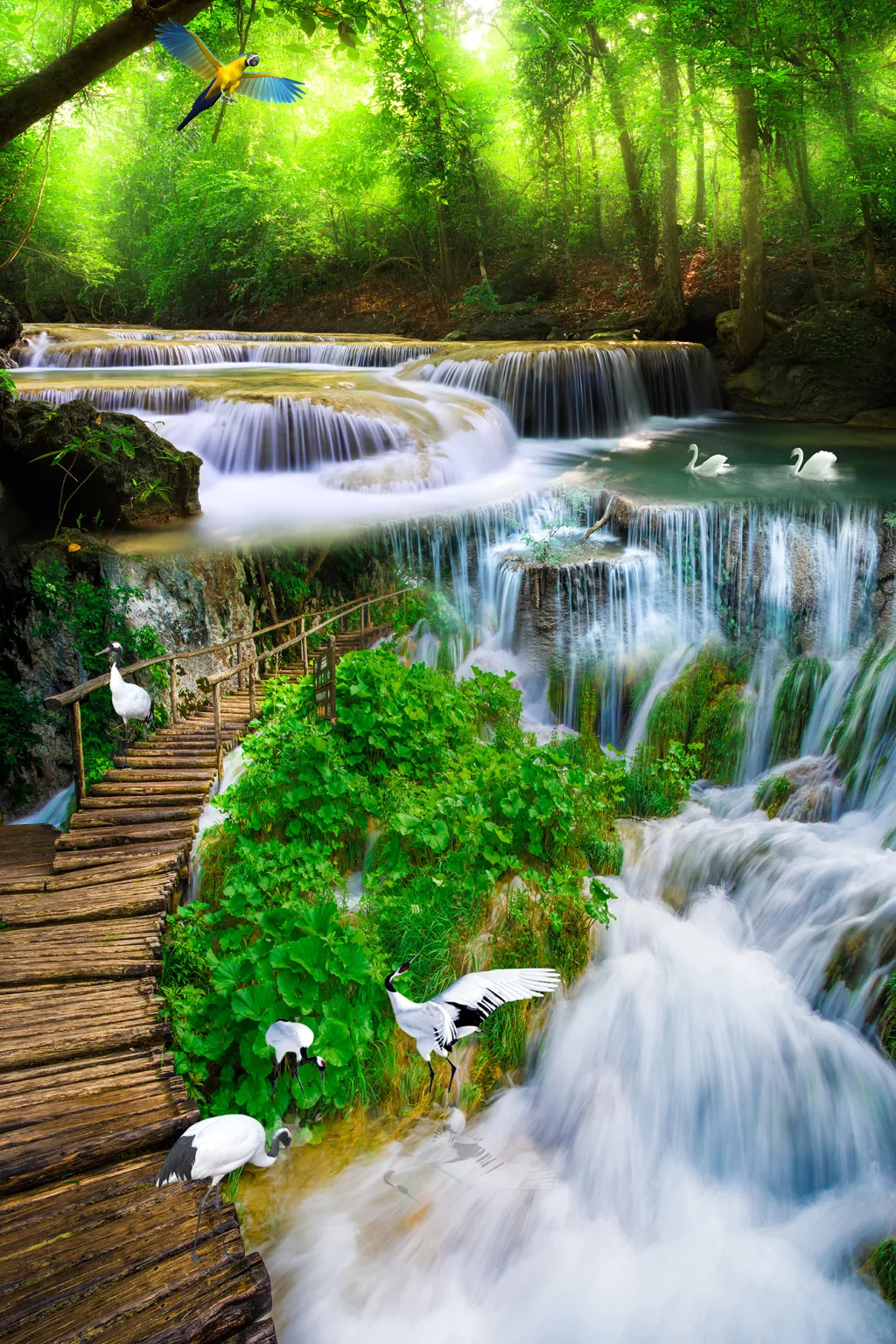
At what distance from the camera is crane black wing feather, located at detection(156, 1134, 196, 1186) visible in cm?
259

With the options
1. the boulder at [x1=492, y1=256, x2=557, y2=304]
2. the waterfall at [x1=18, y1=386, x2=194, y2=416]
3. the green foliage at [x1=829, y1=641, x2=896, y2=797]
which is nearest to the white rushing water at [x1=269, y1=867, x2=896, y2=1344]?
the green foliage at [x1=829, y1=641, x2=896, y2=797]

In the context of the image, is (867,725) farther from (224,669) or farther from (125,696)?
(125,696)

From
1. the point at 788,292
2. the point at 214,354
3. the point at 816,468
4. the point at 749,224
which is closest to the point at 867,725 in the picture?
the point at 816,468

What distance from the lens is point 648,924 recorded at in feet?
15.6

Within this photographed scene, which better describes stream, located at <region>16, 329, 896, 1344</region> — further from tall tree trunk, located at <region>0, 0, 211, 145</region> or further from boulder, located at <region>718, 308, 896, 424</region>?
tall tree trunk, located at <region>0, 0, 211, 145</region>

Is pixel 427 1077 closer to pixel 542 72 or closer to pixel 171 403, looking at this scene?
pixel 171 403

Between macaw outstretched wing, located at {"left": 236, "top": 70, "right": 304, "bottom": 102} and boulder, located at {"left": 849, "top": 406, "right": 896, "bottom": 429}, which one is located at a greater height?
macaw outstretched wing, located at {"left": 236, "top": 70, "right": 304, "bottom": 102}

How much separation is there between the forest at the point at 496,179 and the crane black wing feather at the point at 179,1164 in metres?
9.70

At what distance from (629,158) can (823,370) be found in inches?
280

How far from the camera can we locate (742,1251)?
3.25 m

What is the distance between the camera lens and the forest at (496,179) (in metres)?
11.2

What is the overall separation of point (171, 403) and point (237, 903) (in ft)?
23.3

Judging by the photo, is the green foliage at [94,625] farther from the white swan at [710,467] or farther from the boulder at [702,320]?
the boulder at [702,320]

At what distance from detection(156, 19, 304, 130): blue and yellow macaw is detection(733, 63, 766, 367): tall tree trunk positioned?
31.8ft
